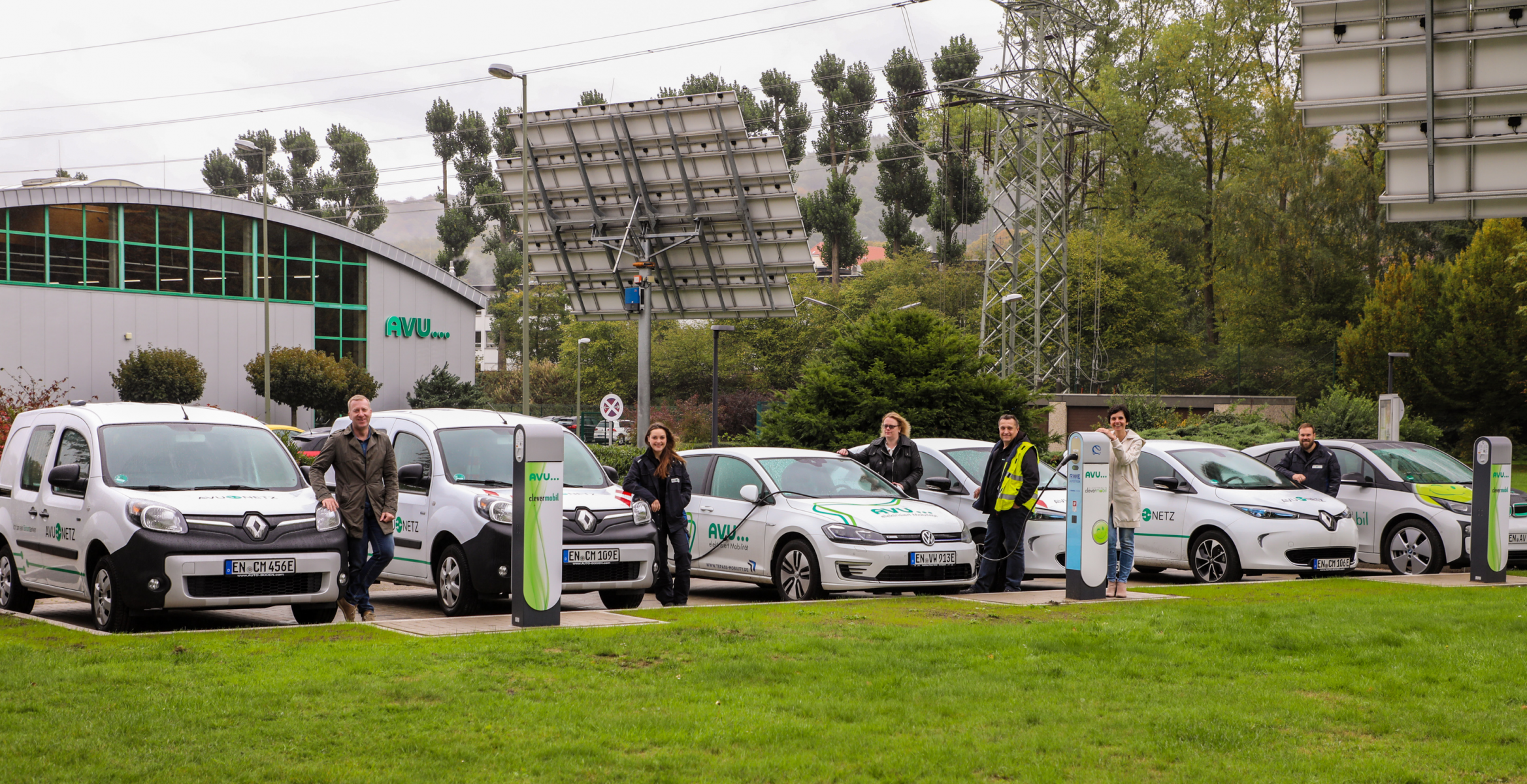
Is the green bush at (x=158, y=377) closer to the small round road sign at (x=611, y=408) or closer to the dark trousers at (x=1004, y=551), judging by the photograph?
the small round road sign at (x=611, y=408)

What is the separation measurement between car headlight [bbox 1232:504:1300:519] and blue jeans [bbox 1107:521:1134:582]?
222cm

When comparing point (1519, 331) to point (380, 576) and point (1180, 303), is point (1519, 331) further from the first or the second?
point (380, 576)

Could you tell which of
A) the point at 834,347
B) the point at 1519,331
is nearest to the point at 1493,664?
the point at 834,347

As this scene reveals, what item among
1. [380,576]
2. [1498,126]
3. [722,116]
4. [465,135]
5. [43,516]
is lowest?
[380,576]

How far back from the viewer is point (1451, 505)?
15133 millimetres

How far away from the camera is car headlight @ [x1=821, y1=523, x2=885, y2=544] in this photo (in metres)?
11.9

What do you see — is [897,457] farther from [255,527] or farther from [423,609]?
[255,527]

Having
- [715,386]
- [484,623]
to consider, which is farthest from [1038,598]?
[715,386]

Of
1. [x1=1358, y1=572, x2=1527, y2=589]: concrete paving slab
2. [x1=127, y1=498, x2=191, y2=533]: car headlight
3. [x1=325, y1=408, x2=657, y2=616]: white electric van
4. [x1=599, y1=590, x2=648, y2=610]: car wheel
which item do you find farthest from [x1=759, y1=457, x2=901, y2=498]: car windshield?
[x1=127, y1=498, x2=191, y2=533]: car headlight

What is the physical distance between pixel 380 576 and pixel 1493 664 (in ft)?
28.5

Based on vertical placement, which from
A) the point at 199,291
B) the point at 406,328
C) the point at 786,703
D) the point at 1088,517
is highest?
the point at 199,291

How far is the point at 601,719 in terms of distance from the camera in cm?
626

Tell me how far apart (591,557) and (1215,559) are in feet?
23.1

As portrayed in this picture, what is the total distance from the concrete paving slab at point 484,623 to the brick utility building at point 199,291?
44.6 m
